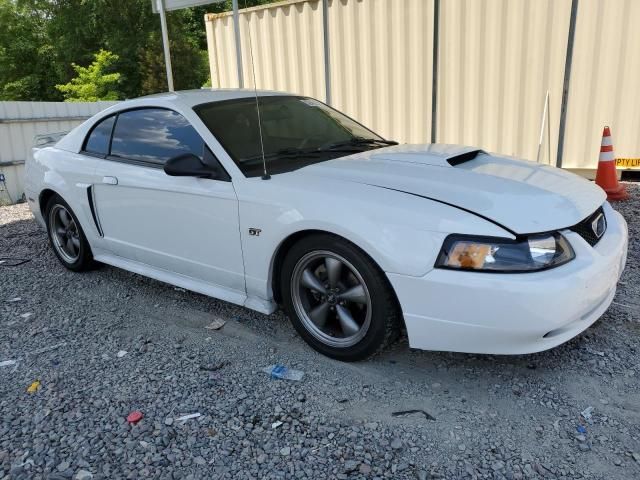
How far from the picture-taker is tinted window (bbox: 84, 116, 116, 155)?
4246 millimetres

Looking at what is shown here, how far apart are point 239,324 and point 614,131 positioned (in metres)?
5.56

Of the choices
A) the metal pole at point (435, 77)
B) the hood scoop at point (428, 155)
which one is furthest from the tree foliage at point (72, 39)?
the hood scoop at point (428, 155)

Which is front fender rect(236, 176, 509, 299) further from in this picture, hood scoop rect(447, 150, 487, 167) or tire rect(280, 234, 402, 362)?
hood scoop rect(447, 150, 487, 167)

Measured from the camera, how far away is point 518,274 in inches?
97.6

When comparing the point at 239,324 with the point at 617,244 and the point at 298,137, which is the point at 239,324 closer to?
the point at 298,137

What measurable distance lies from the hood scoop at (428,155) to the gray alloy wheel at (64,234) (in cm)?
272

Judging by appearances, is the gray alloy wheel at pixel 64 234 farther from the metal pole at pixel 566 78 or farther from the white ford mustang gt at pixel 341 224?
the metal pole at pixel 566 78

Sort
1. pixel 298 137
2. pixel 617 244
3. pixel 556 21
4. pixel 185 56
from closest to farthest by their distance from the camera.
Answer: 1. pixel 617 244
2. pixel 298 137
3. pixel 556 21
4. pixel 185 56

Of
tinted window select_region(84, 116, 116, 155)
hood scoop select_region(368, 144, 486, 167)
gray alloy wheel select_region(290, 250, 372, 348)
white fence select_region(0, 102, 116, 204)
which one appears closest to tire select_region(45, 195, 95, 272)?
tinted window select_region(84, 116, 116, 155)

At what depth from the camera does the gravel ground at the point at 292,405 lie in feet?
7.64

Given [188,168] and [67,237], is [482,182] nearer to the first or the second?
[188,168]

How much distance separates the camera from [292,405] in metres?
2.75

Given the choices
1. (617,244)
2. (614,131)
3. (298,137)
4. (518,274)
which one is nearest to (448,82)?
(614,131)

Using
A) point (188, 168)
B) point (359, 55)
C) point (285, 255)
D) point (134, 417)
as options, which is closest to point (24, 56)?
point (359, 55)
